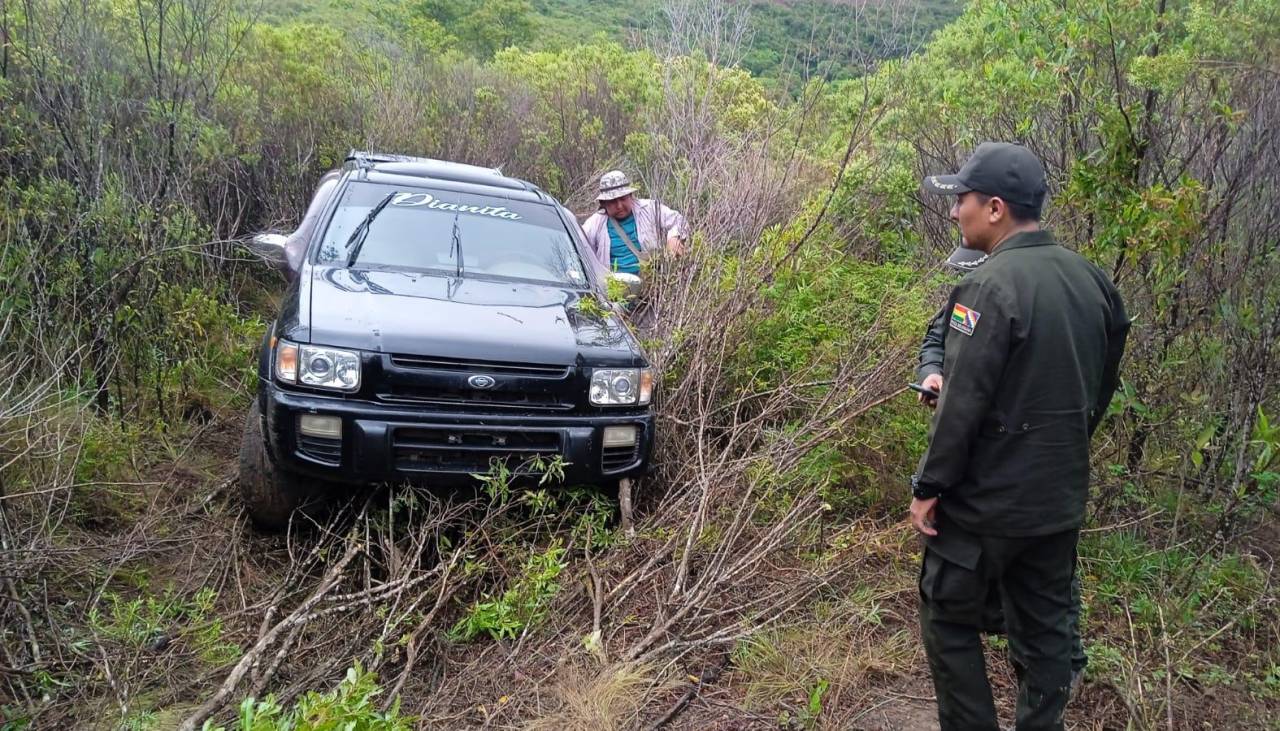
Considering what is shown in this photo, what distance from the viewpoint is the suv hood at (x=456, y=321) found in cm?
329

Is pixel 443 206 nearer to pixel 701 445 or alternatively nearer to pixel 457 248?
pixel 457 248

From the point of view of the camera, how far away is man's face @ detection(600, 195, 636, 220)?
6047 millimetres

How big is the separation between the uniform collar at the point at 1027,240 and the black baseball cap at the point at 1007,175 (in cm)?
8

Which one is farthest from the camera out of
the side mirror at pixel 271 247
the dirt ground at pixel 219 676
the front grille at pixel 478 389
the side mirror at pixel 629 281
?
the side mirror at pixel 271 247

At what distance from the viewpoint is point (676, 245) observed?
4754mm

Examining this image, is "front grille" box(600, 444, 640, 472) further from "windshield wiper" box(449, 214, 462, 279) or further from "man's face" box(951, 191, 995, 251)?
"man's face" box(951, 191, 995, 251)

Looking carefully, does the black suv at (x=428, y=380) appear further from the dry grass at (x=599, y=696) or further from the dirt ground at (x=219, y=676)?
the dry grass at (x=599, y=696)

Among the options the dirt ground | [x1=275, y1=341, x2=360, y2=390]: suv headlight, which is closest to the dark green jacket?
the dirt ground

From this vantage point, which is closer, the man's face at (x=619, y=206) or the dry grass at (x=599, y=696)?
the dry grass at (x=599, y=696)

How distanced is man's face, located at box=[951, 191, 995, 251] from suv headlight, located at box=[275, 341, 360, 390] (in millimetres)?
2233

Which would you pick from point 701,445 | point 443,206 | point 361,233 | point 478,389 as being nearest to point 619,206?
point 443,206

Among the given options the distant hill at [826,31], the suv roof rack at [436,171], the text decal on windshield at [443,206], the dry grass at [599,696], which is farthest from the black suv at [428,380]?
the distant hill at [826,31]

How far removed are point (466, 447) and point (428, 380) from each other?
31cm

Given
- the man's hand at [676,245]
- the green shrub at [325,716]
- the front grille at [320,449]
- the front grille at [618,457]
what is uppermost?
the man's hand at [676,245]
